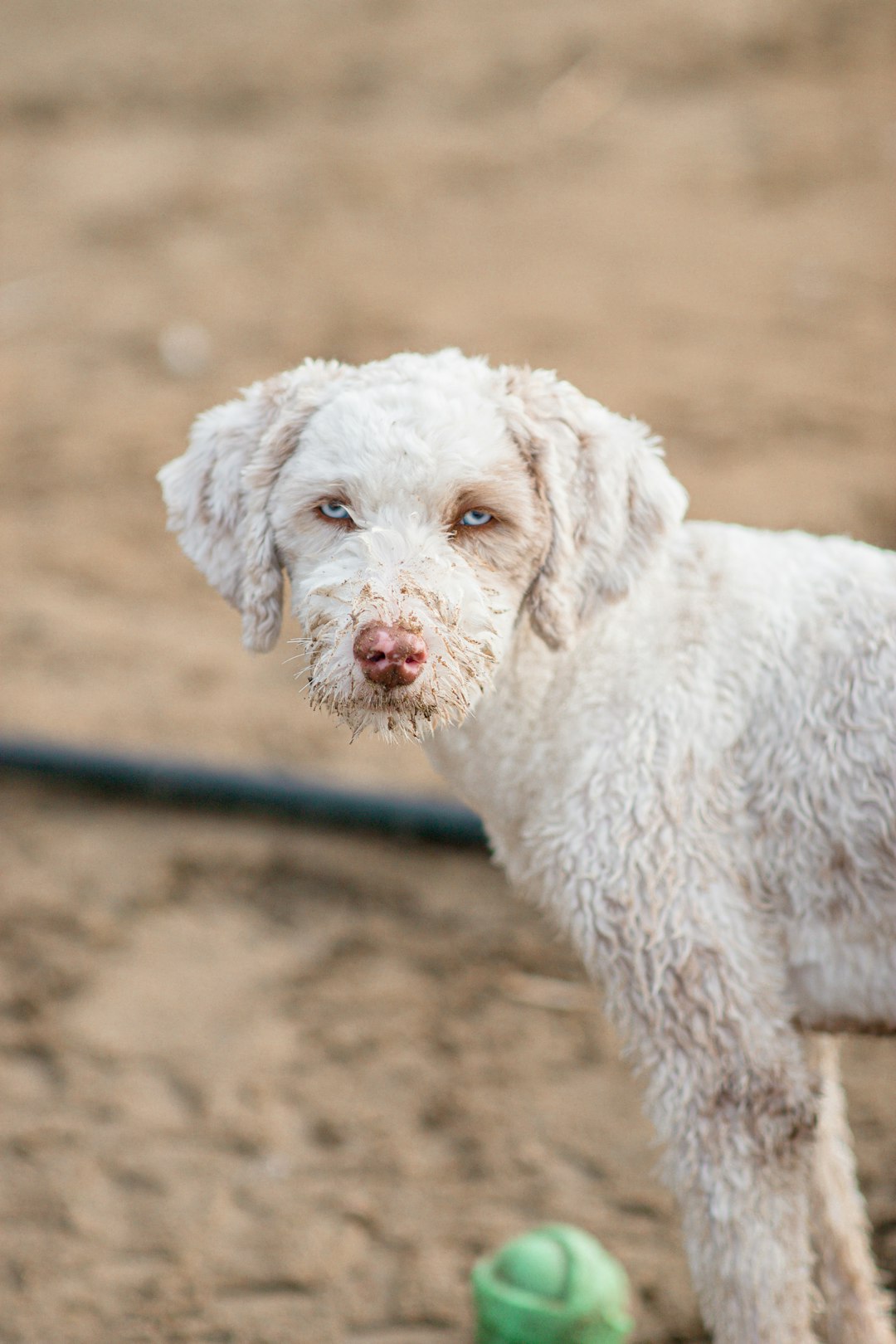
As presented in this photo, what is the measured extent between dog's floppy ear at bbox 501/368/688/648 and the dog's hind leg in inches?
41.7

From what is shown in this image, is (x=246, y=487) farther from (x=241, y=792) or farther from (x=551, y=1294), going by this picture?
(x=241, y=792)

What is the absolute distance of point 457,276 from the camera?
801 cm

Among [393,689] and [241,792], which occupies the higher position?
[393,689]

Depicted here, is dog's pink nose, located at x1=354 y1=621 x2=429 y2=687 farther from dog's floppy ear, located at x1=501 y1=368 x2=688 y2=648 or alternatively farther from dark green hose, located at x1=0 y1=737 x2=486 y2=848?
dark green hose, located at x1=0 y1=737 x2=486 y2=848

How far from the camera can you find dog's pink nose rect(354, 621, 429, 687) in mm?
1998

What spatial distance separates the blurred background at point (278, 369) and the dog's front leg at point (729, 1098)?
64 cm

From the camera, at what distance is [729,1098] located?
88.6 inches

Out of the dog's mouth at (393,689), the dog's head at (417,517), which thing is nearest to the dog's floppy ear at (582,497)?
the dog's head at (417,517)

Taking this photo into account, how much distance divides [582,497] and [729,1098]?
1.05 m

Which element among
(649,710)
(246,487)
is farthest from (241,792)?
(649,710)

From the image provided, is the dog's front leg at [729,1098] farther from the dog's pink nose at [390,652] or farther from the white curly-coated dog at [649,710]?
the dog's pink nose at [390,652]

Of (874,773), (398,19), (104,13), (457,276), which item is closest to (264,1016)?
(874,773)

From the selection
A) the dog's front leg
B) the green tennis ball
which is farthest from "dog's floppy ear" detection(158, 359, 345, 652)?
the green tennis ball

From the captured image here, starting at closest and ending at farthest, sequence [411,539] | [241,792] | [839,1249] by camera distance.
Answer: [411,539] < [839,1249] < [241,792]
